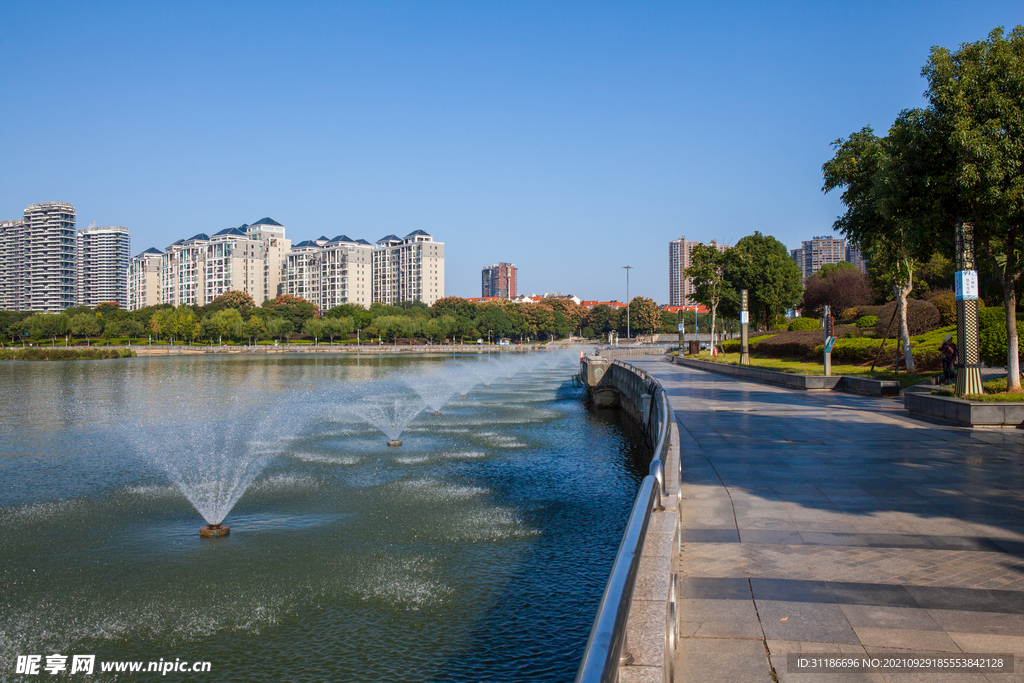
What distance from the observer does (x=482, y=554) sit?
413 inches

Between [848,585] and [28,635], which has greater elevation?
[848,585]

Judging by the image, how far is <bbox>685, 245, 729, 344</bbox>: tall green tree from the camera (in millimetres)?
54375

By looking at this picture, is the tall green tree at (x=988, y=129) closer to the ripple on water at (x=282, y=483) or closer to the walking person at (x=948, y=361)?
the walking person at (x=948, y=361)

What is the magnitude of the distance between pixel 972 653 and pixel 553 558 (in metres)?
6.70

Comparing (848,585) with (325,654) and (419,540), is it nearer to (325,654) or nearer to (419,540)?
(325,654)

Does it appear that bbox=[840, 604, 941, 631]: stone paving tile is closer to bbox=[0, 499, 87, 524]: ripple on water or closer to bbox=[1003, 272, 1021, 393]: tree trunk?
bbox=[1003, 272, 1021, 393]: tree trunk

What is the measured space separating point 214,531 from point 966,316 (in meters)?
16.9

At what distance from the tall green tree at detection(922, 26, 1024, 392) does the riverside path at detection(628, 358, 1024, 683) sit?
5.35 m

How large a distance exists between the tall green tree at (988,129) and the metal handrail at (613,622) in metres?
14.7

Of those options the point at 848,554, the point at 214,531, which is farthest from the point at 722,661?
the point at 214,531

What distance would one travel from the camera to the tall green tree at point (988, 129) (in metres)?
13.9

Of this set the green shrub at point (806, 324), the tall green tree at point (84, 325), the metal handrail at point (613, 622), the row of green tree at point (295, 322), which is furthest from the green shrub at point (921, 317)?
the tall green tree at point (84, 325)

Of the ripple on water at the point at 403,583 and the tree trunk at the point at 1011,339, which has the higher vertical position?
the tree trunk at the point at 1011,339

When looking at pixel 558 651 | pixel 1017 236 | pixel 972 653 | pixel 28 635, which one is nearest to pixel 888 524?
pixel 972 653
